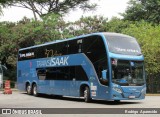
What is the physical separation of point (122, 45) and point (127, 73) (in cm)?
154

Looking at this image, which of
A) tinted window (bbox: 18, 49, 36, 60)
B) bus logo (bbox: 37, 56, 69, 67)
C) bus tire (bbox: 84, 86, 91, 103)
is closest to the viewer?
bus tire (bbox: 84, 86, 91, 103)

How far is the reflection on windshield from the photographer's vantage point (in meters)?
20.5

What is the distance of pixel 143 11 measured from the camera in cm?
4944

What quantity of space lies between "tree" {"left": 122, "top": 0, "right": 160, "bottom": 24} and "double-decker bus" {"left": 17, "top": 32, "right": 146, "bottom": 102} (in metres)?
24.4

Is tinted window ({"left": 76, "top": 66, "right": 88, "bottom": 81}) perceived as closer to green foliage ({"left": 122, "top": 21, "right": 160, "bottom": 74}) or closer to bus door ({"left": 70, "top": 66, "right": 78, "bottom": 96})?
bus door ({"left": 70, "top": 66, "right": 78, "bottom": 96})

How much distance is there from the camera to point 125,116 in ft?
47.4

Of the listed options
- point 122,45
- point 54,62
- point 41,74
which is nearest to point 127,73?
point 122,45

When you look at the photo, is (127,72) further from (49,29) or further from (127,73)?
(49,29)

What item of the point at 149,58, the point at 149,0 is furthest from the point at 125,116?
the point at 149,0

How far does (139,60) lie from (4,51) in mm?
25255

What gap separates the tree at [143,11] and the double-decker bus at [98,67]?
2442 cm

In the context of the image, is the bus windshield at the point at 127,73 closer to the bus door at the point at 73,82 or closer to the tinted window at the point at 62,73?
the tinted window at the point at 62,73

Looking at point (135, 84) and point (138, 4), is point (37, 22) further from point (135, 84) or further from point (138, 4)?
point (135, 84)

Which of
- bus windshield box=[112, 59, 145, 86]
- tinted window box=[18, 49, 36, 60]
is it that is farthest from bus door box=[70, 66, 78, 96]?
tinted window box=[18, 49, 36, 60]
